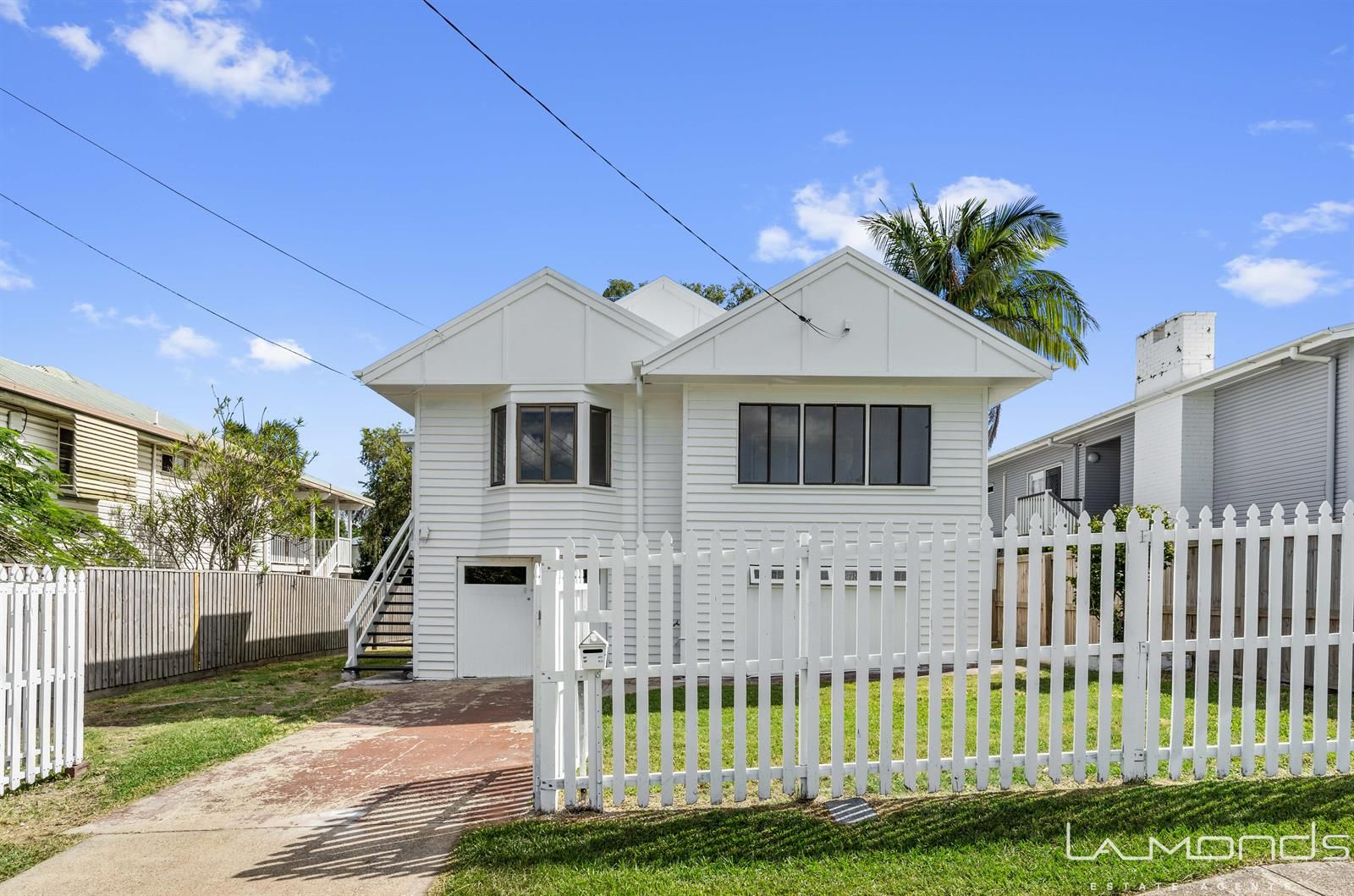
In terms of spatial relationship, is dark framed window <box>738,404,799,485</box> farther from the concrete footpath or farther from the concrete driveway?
the concrete footpath

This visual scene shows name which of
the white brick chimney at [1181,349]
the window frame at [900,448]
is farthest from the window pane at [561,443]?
the white brick chimney at [1181,349]

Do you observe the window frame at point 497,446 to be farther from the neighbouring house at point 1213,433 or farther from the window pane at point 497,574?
the neighbouring house at point 1213,433

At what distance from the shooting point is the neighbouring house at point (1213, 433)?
15.1 m

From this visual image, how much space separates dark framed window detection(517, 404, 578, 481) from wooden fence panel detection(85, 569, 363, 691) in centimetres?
612

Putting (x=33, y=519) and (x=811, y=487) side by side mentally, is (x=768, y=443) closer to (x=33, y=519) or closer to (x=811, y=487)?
(x=811, y=487)

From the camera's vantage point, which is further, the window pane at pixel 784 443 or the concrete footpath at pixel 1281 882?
the window pane at pixel 784 443

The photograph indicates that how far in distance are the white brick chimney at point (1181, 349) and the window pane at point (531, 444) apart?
500 inches

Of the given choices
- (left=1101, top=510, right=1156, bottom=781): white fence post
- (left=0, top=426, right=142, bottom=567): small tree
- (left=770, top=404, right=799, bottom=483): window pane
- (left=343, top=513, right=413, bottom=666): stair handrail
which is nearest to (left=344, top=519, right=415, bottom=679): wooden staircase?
(left=343, top=513, right=413, bottom=666): stair handrail

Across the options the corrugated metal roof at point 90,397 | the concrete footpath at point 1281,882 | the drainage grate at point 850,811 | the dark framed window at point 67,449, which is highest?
the corrugated metal roof at point 90,397

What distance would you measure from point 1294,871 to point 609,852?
357 centimetres

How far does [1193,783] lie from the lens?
6.28 metres

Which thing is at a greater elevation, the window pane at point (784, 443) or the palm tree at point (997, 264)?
the palm tree at point (997, 264)

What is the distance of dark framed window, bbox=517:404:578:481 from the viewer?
1491cm

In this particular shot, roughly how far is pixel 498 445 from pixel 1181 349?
13724 millimetres
